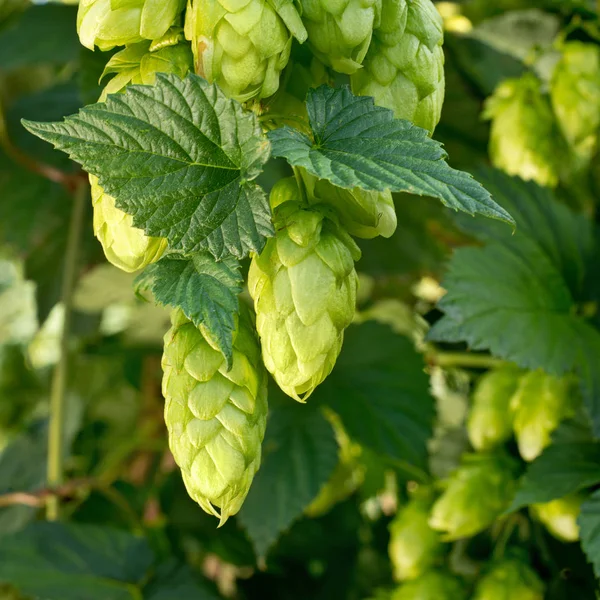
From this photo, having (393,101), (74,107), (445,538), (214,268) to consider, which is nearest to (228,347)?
→ (214,268)

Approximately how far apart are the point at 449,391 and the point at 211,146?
2.81 feet

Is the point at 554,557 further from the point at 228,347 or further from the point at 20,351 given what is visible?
the point at 20,351

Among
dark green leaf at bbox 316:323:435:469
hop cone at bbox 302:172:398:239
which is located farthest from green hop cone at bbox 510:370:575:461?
hop cone at bbox 302:172:398:239

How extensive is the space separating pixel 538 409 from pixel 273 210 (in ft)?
1.38

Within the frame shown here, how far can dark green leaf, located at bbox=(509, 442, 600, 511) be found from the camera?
25.5 inches

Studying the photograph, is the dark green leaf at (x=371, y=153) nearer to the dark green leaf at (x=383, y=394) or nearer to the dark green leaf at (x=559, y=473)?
the dark green leaf at (x=559, y=473)

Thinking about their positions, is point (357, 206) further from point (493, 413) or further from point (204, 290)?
point (493, 413)

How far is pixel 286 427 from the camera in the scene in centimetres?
89

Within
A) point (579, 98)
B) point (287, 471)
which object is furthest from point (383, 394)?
point (579, 98)

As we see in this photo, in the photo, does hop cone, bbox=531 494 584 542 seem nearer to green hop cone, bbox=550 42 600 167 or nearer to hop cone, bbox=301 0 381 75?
green hop cone, bbox=550 42 600 167

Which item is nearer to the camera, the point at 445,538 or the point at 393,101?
the point at 393,101

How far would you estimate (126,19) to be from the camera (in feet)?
1.27

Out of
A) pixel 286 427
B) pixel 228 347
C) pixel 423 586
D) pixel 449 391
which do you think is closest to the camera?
pixel 228 347

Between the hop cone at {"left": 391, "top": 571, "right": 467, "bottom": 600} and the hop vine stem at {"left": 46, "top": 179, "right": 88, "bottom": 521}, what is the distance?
1.54 ft
